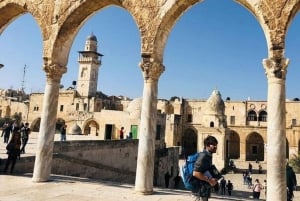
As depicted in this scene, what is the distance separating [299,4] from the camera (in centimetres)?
606

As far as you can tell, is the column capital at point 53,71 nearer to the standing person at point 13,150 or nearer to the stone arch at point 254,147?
the standing person at point 13,150

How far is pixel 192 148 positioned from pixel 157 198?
4281 centimetres

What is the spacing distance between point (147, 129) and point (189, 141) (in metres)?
42.4

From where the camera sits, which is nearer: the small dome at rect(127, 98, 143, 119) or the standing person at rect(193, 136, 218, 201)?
the standing person at rect(193, 136, 218, 201)

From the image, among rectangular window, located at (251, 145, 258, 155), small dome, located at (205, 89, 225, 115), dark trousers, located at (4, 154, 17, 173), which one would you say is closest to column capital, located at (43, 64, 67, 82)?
dark trousers, located at (4, 154, 17, 173)

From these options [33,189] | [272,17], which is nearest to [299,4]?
[272,17]

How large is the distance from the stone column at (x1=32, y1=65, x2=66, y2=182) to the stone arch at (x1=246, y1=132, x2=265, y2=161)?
4218 centimetres

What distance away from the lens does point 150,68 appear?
7059 millimetres

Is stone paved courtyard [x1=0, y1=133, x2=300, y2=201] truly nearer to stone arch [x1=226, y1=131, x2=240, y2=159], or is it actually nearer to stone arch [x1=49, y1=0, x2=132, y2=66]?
stone arch [x1=49, y1=0, x2=132, y2=66]

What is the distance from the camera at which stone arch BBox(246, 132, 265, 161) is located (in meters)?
46.3

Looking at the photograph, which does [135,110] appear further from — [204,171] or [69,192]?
[204,171]

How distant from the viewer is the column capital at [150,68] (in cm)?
706

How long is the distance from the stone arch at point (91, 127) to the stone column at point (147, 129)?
111 ft

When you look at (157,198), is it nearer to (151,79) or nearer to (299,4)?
(151,79)
